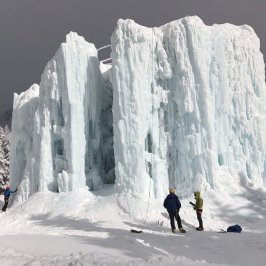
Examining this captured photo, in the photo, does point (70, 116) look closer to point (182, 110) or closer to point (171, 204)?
point (182, 110)

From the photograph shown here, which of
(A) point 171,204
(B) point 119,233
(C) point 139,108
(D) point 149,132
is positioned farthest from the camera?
(D) point 149,132

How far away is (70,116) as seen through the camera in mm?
26906

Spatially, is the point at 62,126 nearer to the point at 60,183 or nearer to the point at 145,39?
the point at 60,183

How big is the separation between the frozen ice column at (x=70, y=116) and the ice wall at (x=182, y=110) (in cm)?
281

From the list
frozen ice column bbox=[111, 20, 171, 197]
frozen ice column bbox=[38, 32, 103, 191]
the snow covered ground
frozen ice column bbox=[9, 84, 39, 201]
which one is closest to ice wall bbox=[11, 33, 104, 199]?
frozen ice column bbox=[38, 32, 103, 191]

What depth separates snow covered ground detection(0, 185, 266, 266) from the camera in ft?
28.2

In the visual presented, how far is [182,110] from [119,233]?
13.4m

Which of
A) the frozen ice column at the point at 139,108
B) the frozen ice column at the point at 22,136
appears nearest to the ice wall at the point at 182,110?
the frozen ice column at the point at 139,108

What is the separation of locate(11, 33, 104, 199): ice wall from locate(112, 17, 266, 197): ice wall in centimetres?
282

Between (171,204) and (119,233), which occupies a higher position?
(171,204)

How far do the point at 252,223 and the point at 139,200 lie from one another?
20.8ft

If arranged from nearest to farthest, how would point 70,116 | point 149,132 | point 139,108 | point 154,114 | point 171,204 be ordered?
point 171,204 → point 139,108 → point 149,132 → point 154,114 → point 70,116

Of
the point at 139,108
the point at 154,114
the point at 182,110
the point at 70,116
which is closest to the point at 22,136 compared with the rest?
the point at 70,116

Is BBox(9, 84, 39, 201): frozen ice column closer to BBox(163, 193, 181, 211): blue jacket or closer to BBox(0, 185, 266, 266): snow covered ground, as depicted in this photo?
BBox(0, 185, 266, 266): snow covered ground
